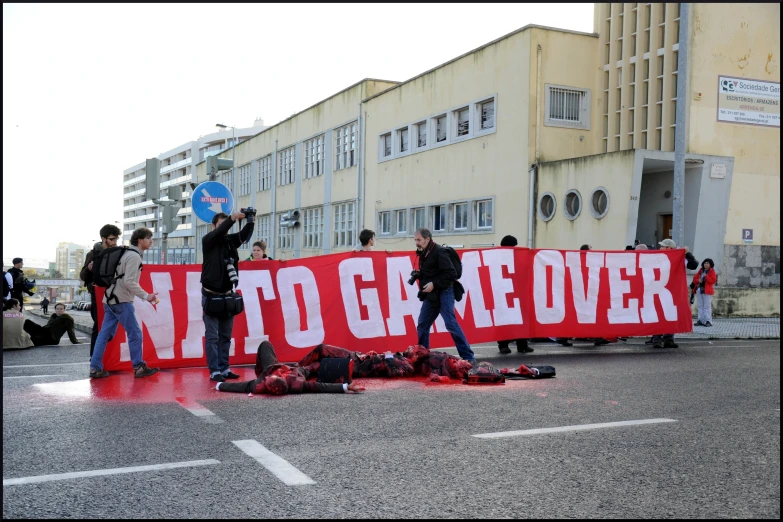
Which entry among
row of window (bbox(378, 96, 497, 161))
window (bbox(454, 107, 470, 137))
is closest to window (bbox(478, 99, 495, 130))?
row of window (bbox(378, 96, 497, 161))

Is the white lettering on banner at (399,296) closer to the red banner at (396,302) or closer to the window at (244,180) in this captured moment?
the red banner at (396,302)

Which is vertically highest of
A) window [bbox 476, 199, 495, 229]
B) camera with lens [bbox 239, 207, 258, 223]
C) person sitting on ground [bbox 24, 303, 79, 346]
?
window [bbox 476, 199, 495, 229]

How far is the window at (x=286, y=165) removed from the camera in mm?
44844

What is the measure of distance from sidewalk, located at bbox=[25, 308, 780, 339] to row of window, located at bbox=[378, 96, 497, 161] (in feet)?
34.6

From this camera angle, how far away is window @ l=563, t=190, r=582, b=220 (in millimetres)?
22688

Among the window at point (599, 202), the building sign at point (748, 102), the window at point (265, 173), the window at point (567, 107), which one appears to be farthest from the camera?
the window at point (265, 173)

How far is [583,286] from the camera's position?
13.2 m

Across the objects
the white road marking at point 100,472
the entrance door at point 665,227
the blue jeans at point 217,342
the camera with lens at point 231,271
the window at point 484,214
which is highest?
the window at point 484,214

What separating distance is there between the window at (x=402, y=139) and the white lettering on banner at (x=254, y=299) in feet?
72.4

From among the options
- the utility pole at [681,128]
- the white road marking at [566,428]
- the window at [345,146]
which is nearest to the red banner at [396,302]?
the utility pole at [681,128]

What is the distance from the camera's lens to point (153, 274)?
10250mm

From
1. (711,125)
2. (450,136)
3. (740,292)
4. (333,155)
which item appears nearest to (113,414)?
(740,292)

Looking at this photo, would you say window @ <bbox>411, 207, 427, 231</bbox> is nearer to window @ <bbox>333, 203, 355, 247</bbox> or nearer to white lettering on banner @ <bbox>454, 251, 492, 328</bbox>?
window @ <bbox>333, 203, 355, 247</bbox>

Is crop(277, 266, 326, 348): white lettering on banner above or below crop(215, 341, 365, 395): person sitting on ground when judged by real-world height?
above
